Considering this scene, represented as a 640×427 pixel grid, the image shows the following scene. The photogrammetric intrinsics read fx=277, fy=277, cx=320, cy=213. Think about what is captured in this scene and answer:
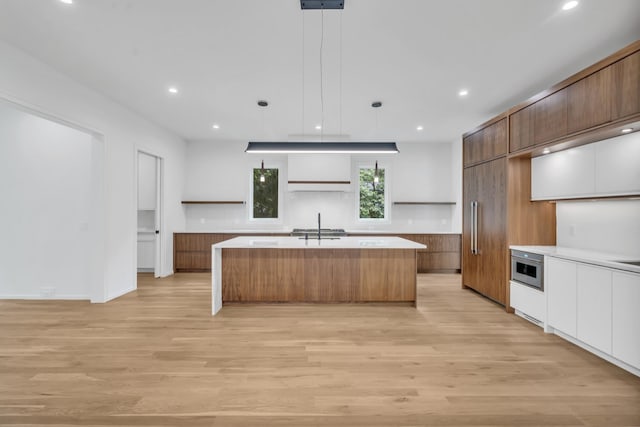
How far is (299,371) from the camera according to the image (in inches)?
87.2

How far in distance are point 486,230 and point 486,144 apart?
4.06 feet

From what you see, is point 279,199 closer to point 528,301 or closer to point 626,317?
point 528,301

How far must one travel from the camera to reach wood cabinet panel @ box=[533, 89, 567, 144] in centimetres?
276

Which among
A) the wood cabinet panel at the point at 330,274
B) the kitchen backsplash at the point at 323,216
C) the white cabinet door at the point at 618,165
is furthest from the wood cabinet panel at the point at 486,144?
the wood cabinet panel at the point at 330,274

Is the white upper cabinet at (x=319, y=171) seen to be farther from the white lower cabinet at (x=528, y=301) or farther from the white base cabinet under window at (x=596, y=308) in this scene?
the white base cabinet under window at (x=596, y=308)

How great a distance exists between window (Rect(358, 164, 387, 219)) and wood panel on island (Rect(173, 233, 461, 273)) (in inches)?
32.5

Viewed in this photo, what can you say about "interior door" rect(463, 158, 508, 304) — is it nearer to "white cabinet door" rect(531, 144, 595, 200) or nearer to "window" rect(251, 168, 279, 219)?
"white cabinet door" rect(531, 144, 595, 200)

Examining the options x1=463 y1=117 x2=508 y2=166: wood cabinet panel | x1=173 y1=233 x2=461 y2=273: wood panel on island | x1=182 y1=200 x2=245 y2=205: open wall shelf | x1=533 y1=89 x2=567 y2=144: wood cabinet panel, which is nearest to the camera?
x1=533 y1=89 x2=567 y2=144: wood cabinet panel

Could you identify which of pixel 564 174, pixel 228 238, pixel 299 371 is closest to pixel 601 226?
pixel 564 174

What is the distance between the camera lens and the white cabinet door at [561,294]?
265cm

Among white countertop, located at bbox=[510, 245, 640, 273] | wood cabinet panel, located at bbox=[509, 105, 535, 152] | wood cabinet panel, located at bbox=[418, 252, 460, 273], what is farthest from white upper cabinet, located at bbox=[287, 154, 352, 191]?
white countertop, located at bbox=[510, 245, 640, 273]

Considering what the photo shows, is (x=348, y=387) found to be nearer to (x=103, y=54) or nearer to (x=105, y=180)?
(x=103, y=54)

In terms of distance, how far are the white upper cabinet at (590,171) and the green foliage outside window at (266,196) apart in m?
4.75

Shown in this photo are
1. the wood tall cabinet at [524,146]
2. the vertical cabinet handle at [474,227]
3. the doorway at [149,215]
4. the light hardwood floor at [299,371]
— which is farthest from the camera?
the doorway at [149,215]
